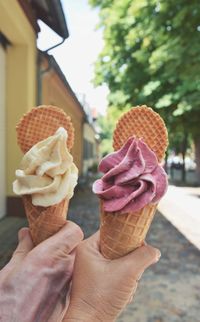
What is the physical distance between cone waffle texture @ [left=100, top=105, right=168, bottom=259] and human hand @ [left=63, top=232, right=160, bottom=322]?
57 millimetres

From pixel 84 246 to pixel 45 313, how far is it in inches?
13.4

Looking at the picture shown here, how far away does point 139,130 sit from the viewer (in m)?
1.92

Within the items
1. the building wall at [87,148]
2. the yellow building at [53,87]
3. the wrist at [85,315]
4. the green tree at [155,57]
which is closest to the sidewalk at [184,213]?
the green tree at [155,57]

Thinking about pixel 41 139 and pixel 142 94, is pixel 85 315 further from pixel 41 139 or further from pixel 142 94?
pixel 142 94

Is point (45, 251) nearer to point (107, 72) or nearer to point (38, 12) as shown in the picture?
point (38, 12)

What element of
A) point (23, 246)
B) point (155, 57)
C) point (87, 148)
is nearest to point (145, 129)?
point (23, 246)

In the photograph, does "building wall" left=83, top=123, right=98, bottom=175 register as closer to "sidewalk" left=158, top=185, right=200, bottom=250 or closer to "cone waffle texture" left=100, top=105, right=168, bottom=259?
"sidewalk" left=158, top=185, right=200, bottom=250

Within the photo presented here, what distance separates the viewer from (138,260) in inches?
68.3

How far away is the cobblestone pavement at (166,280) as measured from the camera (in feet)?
13.9

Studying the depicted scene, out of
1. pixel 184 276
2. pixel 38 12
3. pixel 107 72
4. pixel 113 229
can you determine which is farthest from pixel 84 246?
pixel 107 72

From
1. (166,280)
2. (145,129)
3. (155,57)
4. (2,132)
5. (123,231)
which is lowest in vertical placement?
(166,280)

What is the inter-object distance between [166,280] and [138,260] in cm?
386

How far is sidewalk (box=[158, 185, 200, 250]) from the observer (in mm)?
8594

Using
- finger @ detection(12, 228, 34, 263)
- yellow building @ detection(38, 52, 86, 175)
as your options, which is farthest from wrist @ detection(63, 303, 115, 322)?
yellow building @ detection(38, 52, 86, 175)
